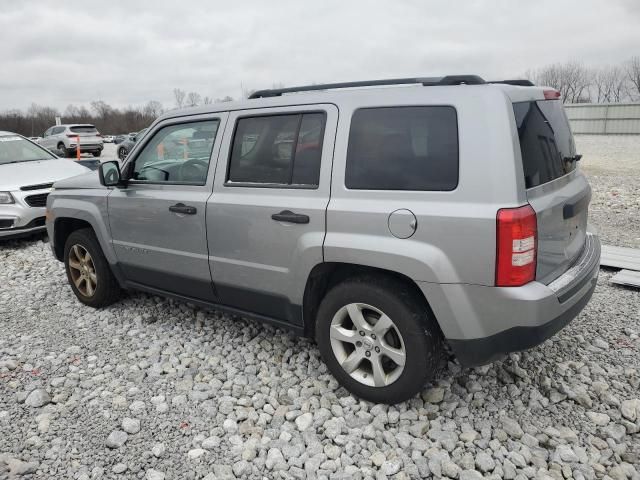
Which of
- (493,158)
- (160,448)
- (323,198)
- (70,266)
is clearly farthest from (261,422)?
(70,266)

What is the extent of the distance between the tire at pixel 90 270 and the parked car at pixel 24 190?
2906 millimetres

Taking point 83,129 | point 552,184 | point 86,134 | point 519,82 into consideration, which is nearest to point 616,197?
point 519,82

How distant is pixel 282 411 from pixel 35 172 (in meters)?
6.50

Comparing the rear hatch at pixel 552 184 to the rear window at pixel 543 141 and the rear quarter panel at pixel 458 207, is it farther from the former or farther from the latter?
the rear quarter panel at pixel 458 207

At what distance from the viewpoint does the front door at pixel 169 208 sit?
3.54m

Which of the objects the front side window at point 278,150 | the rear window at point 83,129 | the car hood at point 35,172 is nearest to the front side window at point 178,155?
the front side window at point 278,150

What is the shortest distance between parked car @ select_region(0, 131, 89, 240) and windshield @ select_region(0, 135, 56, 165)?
0.06 ft

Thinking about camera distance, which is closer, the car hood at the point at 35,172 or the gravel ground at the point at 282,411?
the gravel ground at the point at 282,411

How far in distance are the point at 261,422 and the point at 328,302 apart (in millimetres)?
793

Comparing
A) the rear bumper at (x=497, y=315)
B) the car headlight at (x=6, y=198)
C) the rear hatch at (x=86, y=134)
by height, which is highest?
the rear hatch at (x=86, y=134)

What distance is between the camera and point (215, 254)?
11.3ft

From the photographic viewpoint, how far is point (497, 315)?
2.47m

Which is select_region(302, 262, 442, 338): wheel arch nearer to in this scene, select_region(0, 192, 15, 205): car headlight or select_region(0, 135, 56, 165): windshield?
select_region(0, 192, 15, 205): car headlight

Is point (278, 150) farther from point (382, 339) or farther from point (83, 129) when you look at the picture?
point (83, 129)
